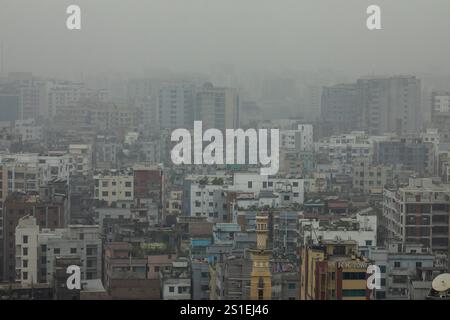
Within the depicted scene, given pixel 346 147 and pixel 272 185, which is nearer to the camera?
pixel 272 185

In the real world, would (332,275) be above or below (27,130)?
below

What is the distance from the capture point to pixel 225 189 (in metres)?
7.65

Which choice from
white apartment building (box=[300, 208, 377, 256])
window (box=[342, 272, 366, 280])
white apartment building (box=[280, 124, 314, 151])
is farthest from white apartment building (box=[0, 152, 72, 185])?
window (box=[342, 272, 366, 280])

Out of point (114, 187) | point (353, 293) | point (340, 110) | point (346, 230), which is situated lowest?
point (353, 293)

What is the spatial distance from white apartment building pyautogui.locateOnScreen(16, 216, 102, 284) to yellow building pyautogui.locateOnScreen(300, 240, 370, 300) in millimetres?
1303

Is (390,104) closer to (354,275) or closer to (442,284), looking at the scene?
(354,275)

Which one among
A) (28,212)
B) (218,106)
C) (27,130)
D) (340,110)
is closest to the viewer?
(28,212)

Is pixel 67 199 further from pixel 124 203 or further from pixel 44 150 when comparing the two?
pixel 44 150

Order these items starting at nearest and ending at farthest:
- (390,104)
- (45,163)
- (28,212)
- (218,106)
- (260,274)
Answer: (260,274) < (28,212) < (45,163) < (218,106) < (390,104)

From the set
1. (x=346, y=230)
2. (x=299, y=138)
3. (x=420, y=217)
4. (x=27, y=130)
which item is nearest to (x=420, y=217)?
(x=420, y=217)

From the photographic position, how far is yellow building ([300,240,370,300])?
4.43 metres

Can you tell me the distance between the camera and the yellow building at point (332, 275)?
4.43 metres

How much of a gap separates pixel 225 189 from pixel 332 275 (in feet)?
10.6

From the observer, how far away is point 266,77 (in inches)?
345
